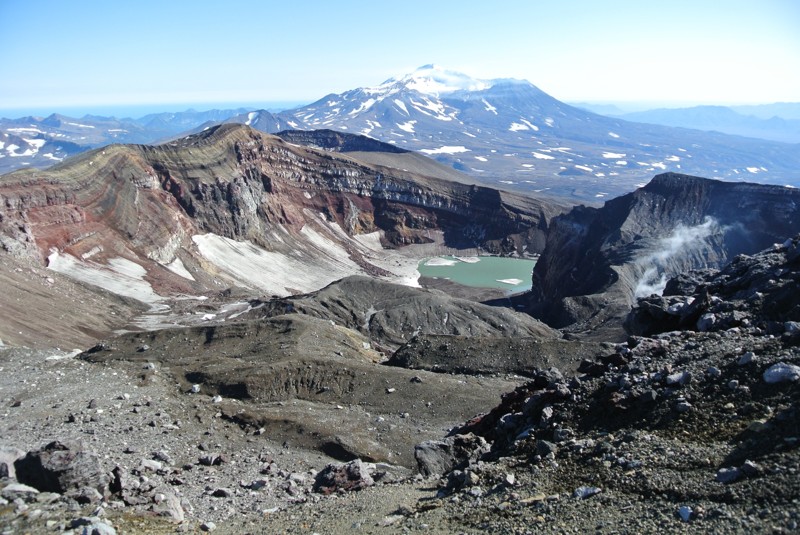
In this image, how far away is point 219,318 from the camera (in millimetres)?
59000

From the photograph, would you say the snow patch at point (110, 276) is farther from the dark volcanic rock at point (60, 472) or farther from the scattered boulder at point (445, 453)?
the dark volcanic rock at point (60, 472)

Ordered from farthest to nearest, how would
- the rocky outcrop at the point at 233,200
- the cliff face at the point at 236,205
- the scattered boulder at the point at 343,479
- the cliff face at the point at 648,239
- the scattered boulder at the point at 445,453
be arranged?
the rocky outcrop at the point at 233,200, the cliff face at the point at 236,205, the cliff face at the point at 648,239, the scattered boulder at the point at 445,453, the scattered boulder at the point at 343,479

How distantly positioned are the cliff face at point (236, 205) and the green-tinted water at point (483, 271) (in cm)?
609

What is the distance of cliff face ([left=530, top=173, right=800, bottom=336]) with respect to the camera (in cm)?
6925

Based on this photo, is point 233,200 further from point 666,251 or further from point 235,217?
point 666,251

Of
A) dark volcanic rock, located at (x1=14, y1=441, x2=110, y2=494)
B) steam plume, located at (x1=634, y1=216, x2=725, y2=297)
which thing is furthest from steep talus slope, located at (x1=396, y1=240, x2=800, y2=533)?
steam plume, located at (x1=634, y1=216, x2=725, y2=297)

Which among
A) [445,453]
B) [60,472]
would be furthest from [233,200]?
[60,472]

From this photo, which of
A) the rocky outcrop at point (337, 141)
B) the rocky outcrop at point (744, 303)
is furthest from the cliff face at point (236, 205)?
the rocky outcrop at point (744, 303)

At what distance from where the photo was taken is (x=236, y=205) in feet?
323

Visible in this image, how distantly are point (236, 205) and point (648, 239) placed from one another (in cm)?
6103

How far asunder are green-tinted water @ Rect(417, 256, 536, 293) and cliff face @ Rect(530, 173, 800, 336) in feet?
40.5

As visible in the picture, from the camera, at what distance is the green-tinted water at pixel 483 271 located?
339 feet

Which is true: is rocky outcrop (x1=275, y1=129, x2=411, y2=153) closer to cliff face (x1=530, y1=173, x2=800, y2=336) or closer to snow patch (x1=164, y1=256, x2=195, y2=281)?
cliff face (x1=530, y1=173, x2=800, y2=336)

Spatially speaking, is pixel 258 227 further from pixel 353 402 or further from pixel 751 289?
pixel 751 289
